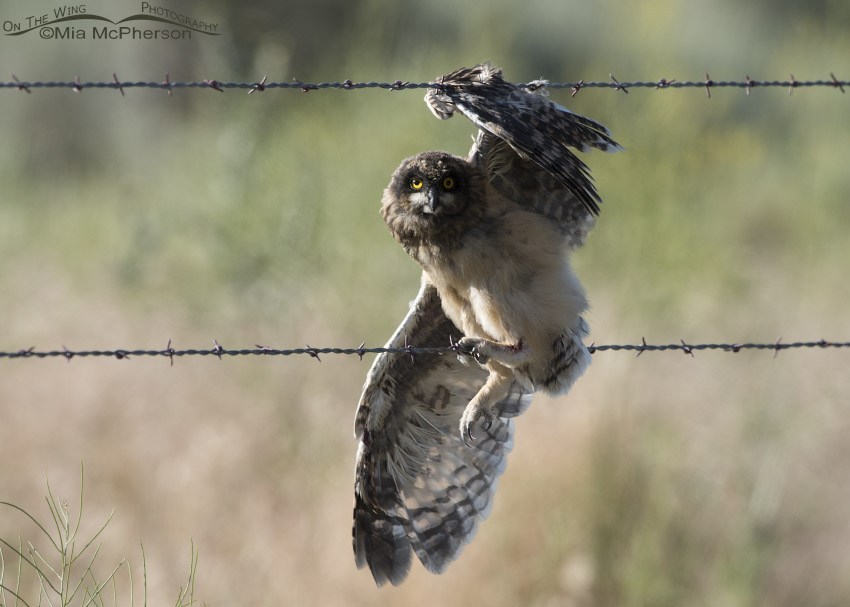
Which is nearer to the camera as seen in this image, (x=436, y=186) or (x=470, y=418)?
(x=436, y=186)

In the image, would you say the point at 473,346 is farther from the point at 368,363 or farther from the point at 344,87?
the point at 368,363

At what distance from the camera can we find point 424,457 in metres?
5.68

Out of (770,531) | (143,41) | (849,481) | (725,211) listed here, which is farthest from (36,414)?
(143,41)

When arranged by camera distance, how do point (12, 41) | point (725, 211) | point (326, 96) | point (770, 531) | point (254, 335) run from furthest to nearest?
point (12, 41), point (725, 211), point (326, 96), point (254, 335), point (770, 531)

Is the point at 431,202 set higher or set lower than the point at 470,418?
higher

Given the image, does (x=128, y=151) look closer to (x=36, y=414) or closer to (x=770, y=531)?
(x=36, y=414)

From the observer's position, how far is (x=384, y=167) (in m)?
9.78

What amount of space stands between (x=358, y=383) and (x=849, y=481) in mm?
3526

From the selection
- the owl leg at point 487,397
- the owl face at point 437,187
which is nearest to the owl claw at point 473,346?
the owl leg at point 487,397

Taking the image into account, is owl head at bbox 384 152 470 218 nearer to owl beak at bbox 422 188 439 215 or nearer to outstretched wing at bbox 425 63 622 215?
owl beak at bbox 422 188 439 215

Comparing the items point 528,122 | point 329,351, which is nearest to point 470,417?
point 329,351

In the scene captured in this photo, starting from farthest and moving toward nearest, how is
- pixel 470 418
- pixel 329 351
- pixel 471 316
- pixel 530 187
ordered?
1. pixel 470 418
2. pixel 471 316
3. pixel 530 187
4. pixel 329 351

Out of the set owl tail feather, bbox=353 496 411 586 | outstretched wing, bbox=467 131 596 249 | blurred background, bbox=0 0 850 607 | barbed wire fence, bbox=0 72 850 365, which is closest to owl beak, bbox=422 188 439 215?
outstretched wing, bbox=467 131 596 249

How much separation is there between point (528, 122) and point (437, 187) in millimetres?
714
